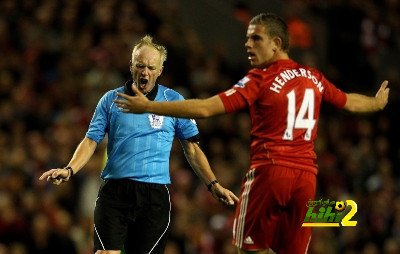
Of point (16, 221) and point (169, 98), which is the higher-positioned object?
point (169, 98)

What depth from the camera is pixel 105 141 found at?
11.8 metres

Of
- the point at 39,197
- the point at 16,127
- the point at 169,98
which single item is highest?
the point at 169,98

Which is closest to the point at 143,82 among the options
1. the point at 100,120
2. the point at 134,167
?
the point at 100,120

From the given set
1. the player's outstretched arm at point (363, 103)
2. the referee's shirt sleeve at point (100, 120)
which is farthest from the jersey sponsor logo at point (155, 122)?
the player's outstretched arm at point (363, 103)

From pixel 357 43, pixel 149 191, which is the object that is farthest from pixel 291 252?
pixel 357 43

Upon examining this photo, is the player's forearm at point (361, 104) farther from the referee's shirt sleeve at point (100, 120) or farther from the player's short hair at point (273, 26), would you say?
the referee's shirt sleeve at point (100, 120)

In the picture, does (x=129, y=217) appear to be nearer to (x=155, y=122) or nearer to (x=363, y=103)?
(x=155, y=122)

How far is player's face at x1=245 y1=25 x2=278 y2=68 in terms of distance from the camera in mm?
6113

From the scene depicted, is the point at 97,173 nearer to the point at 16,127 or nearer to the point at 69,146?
the point at 69,146

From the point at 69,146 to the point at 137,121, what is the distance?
518 centimetres

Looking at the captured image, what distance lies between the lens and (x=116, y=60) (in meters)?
13.5

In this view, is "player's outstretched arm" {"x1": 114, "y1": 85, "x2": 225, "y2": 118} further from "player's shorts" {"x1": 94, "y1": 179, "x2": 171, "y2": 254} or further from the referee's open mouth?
"player's shorts" {"x1": 94, "y1": 179, "x2": 171, "y2": 254}

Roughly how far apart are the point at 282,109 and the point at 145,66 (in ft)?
4.42

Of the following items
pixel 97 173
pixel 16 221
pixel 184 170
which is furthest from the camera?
pixel 184 170
